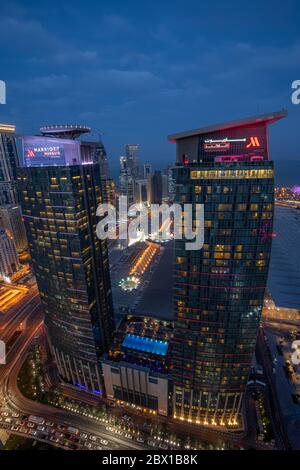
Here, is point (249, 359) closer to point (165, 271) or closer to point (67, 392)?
point (67, 392)

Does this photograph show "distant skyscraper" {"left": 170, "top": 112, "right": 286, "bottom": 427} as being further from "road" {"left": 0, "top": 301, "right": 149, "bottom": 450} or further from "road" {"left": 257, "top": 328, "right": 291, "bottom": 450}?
"road" {"left": 0, "top": 301, "right": 149, "bottom": 450}

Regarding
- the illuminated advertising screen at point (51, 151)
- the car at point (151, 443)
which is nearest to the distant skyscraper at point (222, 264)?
the car at point (151, 443)

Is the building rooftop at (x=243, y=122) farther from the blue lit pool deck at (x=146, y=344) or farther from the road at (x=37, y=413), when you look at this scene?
the road at (x=37, y=413)

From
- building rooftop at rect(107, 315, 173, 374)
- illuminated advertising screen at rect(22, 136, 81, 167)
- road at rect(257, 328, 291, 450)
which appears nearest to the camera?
illuminated advertising screen at rect(22, 136, 81, 167)

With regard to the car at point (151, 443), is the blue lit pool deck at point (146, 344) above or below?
above

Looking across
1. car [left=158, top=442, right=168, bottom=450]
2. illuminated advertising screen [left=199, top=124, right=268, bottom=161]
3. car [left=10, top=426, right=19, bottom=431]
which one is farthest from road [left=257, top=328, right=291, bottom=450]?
illuminated advertising screen [left=199, top=124, right=268, bottom=161]

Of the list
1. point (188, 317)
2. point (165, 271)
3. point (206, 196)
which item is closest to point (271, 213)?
point (206, 196)

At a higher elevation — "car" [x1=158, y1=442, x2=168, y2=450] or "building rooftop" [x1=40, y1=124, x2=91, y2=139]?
"building rooftop" [x1=40, y1=124, x2=91, y2=139]

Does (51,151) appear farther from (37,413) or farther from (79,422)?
(37,413)
